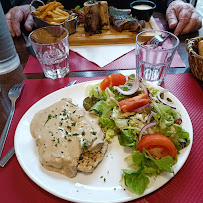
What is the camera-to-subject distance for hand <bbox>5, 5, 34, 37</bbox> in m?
3.06

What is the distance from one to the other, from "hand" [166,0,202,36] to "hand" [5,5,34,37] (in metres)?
2.13

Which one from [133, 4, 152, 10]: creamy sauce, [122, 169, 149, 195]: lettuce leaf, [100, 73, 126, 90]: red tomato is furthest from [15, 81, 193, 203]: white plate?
[133, 4, 152, 10]: creamy sauce

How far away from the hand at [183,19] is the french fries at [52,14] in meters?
1.53

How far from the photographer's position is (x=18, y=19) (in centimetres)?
317

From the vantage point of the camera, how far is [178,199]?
4.14ft

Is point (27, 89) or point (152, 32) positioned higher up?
point (152, 32)

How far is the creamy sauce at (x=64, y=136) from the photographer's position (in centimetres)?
131

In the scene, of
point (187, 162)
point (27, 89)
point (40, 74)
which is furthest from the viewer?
point (40, 74)

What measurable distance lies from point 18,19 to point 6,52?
1129mm

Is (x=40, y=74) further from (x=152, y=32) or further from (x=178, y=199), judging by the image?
(x=178, y=199)

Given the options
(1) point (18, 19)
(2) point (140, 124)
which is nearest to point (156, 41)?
(2) point (140, 124)

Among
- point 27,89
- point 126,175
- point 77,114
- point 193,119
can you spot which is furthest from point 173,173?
point 27,89

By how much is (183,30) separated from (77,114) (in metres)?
2.15

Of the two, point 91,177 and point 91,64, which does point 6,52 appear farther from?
point 91,177
